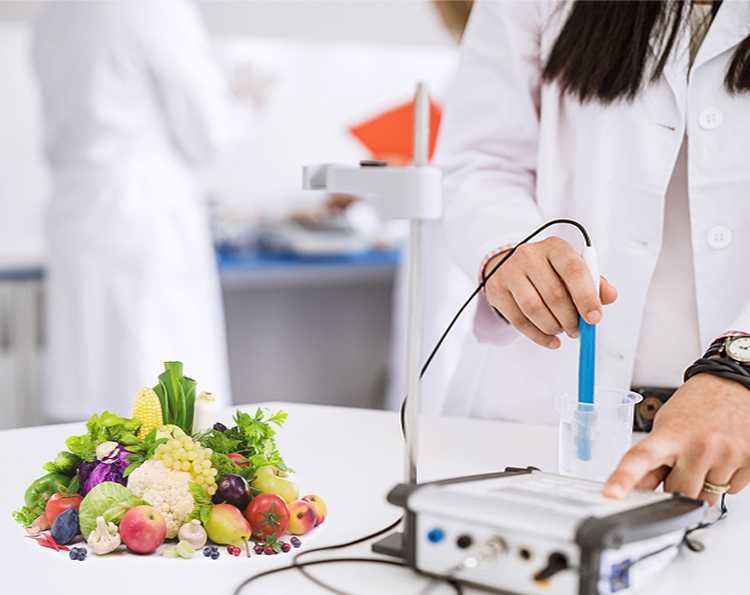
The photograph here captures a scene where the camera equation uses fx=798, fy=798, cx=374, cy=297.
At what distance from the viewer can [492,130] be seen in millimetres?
1095

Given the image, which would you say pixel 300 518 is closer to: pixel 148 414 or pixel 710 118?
pixel 148 414

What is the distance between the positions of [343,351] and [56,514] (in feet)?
8.21

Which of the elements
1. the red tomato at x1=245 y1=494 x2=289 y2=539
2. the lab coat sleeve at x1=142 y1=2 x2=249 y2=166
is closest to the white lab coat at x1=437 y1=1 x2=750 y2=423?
the red tomato at x1=245 y1=494 x2=289 y2=539

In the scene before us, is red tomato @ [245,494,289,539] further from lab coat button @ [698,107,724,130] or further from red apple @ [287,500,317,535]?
lab coat button @ [698,107,724,130]

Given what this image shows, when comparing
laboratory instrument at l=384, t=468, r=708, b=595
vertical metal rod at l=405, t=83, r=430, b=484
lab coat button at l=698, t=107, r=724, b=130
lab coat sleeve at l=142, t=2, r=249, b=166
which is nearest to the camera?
laboratory instrument at l=384, t=468, r=708, b=595

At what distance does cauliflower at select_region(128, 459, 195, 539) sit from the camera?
599 millimetres

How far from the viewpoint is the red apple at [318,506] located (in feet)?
2.16

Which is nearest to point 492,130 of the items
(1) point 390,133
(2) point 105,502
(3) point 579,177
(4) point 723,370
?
(3) point 579,177

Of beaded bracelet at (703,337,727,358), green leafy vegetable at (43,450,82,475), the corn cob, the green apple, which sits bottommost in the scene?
the green apple

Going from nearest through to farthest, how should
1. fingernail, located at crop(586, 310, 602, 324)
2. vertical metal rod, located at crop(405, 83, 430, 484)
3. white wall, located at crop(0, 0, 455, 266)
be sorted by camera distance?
vertical metal rod, located at crop(405, 83, 430, 484), fingernail, located at crop(586, 310, 602, 324), white wall, located at crop(0, 0, 455, 266)

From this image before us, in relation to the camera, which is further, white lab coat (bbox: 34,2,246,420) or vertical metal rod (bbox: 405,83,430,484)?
white lab coat (bbox: 34,2,246,420)

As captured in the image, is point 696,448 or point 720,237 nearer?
point 696,448

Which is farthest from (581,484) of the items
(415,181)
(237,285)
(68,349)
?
(237,285)

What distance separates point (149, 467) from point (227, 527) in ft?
0.25
